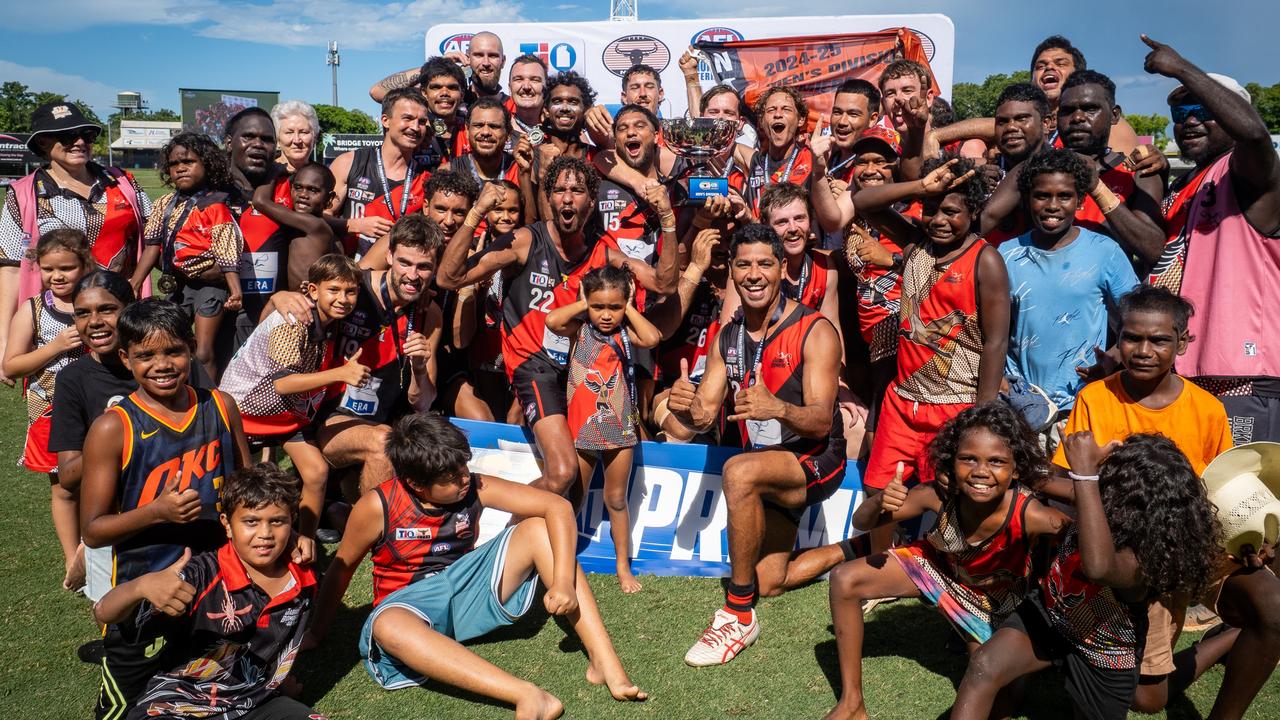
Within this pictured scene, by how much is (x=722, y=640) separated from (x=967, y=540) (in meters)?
1.30

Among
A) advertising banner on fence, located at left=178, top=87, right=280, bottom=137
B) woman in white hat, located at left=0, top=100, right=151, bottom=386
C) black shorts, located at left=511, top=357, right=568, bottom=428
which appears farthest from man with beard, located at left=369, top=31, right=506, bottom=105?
advertising banner on fence, located at left=178, top=87, right=280, bottom=137

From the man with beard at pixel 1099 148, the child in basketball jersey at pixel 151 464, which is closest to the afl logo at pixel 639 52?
the man with beard at pixel 1099 148

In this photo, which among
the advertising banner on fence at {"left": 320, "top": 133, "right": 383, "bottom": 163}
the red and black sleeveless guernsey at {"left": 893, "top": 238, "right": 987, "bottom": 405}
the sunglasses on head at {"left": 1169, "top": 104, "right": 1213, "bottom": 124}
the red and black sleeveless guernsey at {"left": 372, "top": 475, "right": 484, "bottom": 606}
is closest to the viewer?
the red and black sleeveless guernsey at {"left": 372, "top": 475, "right": 484, "bottom": 606}

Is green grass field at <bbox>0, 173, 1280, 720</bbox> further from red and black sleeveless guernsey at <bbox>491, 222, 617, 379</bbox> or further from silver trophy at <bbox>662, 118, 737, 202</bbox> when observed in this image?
silver trophy at <bbox>662, 118, 737, 202</bbox>

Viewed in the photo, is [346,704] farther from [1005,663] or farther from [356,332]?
[1005,663]

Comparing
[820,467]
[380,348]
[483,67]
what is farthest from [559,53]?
[820,467]

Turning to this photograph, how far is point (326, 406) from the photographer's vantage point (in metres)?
5.13

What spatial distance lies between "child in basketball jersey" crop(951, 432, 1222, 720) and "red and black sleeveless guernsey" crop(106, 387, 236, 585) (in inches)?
124

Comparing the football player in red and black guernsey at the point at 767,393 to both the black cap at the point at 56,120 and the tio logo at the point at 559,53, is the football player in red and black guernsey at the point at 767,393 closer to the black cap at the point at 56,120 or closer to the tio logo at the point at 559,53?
the black cap at the point at 56,120

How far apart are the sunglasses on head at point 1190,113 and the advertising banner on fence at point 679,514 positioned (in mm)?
2630

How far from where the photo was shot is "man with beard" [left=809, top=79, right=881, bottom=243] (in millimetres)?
5445

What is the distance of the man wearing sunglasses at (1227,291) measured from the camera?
3.57 meters

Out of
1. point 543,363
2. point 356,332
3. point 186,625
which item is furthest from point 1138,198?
point 186,625

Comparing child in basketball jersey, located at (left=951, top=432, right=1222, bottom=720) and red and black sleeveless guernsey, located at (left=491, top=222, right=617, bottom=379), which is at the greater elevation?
red and black sleeveless guernsey, located at (left=491, top=222, right=617, bottom=379)
